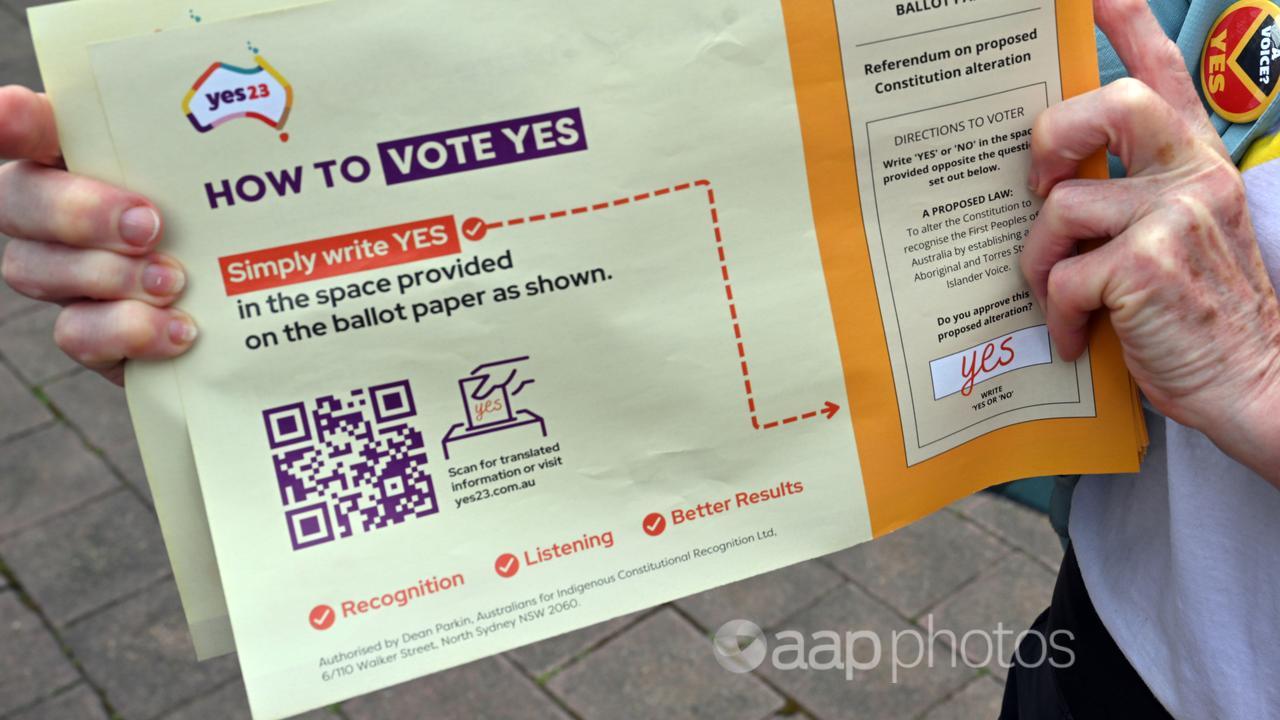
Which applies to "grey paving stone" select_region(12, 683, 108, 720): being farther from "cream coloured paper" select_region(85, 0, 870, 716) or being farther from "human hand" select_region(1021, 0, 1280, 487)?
"human hand" select_region(1021, 0, 1280, 487)

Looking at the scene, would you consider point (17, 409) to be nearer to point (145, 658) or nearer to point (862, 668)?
point (145, 658)

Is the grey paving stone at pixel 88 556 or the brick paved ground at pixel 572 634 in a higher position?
the grey paving stone at pixel 88 556

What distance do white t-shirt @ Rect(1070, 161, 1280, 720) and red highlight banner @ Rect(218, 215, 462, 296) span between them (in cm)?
74

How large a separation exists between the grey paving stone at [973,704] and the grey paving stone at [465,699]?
864 millimetres

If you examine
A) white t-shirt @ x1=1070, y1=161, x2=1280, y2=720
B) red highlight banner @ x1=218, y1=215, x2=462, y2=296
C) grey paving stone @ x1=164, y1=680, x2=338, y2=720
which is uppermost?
red highlight banner @ x1=218, y1=215, x2=462, y2=296

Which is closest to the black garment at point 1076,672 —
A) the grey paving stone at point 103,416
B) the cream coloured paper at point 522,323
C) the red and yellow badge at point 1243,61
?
the cream coloured paper at point 522,323

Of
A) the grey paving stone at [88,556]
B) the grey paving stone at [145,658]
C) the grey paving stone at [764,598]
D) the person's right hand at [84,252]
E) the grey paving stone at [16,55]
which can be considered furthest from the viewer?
the grey paving stone at [16,55]

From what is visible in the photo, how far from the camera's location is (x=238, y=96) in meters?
0.88

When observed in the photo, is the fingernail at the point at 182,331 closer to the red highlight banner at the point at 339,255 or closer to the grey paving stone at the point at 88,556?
the red highlight banner at the point at 339,255

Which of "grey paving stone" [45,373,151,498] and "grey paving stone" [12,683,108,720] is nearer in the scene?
"grey paving stone" [12,683,108,720]

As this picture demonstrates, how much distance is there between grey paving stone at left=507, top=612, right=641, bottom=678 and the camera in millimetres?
2607

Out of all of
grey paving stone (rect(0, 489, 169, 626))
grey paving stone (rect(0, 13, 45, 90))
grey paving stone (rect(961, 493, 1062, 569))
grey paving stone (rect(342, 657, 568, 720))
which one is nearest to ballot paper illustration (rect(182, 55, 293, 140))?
grey paving stone (rect(342, 657, 568, 720))

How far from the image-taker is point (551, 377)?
0.99m

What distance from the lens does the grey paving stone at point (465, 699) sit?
8.23 ft
